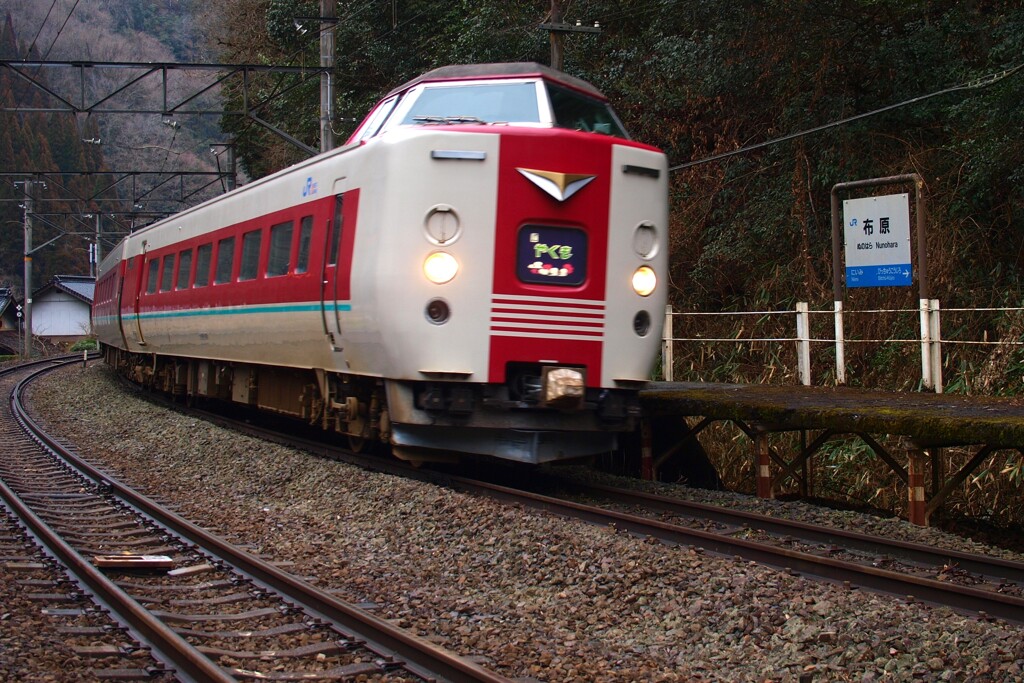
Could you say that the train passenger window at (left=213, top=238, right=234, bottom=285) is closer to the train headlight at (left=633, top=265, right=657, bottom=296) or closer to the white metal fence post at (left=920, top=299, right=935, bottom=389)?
the train headlight at (left=633, top=265, right=657, bottom=296)

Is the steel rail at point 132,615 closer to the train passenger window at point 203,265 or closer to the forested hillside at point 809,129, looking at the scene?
the train passenger window at point 203,265

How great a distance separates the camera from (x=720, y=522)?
8.22 meters

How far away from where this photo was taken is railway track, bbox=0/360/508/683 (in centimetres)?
481

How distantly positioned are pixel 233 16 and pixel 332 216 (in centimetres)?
3011

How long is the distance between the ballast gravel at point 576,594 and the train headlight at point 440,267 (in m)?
1.61

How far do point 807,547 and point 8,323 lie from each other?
60.4m

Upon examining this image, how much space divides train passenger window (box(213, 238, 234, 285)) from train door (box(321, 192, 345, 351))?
338cm

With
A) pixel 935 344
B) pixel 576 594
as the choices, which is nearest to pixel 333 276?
pixel 576 594

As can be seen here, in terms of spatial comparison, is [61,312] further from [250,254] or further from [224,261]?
[250,254]

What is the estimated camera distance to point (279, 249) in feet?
36.5

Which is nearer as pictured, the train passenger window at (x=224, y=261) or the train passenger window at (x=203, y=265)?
the train passenger window at (x=224, y=261)

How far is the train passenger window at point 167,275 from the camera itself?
16234 mm

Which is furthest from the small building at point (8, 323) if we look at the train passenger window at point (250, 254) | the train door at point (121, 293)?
the train passenger window at point (250, 254)

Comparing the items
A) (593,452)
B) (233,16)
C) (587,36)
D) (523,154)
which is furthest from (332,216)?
(233,16)
